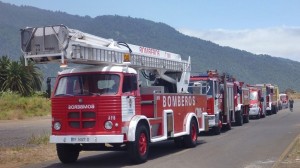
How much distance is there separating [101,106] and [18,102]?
40.1 meters

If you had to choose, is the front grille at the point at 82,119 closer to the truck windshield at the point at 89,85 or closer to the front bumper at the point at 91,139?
the front bumper at the point at 91,139

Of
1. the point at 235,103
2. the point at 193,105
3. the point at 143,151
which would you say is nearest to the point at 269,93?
the point at 235,103

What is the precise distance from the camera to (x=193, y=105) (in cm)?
1827

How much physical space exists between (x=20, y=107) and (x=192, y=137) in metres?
36.2

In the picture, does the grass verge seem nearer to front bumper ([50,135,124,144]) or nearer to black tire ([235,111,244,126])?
front bumper ([50,135,124,144])

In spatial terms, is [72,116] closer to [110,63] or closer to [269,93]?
[110,63]

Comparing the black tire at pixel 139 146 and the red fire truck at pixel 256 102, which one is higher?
the red fire truck at pixel 256 102

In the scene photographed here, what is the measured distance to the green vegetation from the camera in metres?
47.2

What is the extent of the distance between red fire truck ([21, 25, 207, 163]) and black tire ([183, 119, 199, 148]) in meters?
2.11

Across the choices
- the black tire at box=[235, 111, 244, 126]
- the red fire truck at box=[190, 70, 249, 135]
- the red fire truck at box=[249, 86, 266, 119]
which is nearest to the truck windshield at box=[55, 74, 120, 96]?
the red fire truck at box=[190, 70, 249, 135]

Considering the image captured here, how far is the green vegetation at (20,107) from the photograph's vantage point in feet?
155

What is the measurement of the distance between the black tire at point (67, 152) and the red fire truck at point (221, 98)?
8483 mm

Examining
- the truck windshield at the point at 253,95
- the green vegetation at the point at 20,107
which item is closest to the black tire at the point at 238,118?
the truck windshield at the point at 253,95

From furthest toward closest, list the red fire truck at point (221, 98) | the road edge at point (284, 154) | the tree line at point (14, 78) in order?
the tree line at point (14, 78), the red fire truck at point (221, 98), the road edge at point (284, 154)
